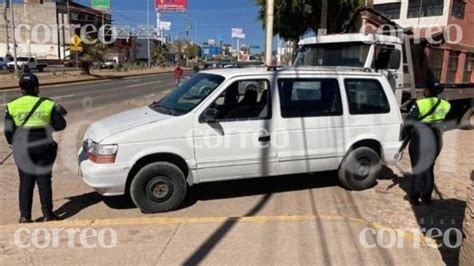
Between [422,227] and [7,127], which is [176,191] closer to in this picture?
[7,127]

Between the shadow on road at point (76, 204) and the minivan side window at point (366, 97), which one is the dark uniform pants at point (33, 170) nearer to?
the shadow on road at point (76, 204)

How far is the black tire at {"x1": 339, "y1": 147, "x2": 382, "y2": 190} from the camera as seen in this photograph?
6660 millimetres

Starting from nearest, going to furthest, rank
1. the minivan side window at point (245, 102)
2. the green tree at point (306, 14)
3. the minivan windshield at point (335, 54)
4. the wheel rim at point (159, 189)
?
1. the wheel rim at point (159, 189)
2. the minivan side window at point (245, 102)
3. the minivan windshield at point (335, 54)
4. the green tree at point (306, 14)

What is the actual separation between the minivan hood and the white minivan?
16 mm

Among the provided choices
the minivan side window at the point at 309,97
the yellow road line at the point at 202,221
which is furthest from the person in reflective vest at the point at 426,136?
the yellow road line at the point at 202,221

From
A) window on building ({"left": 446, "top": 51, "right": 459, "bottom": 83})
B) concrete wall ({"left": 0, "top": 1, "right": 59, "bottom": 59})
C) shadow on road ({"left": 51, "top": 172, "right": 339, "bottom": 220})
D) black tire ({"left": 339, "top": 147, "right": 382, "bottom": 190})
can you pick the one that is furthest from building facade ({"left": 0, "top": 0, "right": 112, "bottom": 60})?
black tire ({"left": 339, "top": 147, "right": 382, "bottom": 190})

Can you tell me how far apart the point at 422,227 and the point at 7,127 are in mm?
4770

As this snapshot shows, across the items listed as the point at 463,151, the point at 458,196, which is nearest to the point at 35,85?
the point at 458,196

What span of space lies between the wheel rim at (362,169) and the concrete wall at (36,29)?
77.9m

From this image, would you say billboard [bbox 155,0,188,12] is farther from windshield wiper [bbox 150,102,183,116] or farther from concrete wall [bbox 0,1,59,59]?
windshield wiper [bbox 150,102,183,116]

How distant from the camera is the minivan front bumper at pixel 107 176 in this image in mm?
5344

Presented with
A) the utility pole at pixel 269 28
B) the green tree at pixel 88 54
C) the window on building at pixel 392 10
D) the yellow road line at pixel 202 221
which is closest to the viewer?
the yellow road line at pixel 202 221

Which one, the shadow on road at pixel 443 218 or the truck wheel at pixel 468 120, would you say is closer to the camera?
the shadow on road at pixel 443 218

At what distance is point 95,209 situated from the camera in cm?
592
